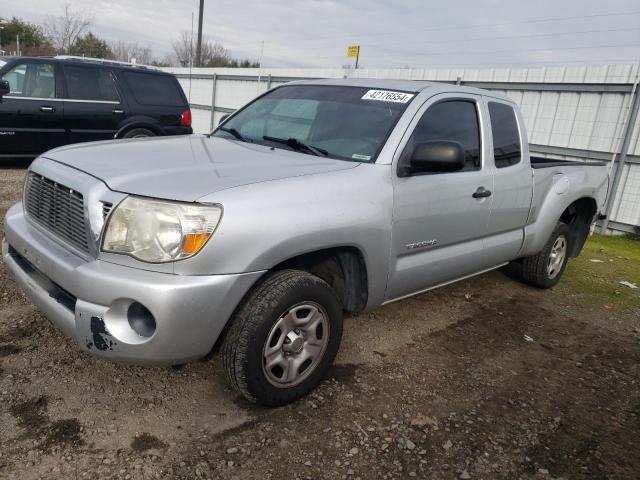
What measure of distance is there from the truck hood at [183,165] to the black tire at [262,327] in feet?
1.79

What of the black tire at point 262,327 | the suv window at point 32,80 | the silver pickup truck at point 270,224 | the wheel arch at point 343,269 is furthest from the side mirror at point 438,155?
the suv window at point 32,80

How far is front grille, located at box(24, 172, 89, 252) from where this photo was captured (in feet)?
8.32

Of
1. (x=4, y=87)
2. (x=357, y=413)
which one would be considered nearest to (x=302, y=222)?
(x=357, y=413)

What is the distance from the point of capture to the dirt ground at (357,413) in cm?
240

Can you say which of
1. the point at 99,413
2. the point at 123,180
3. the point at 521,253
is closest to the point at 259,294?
the point at 123,180

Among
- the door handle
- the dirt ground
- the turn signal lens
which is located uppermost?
the door handle

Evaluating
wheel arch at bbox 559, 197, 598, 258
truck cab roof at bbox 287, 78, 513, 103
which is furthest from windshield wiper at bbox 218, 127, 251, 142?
wheel arch at bbox 559, 197, 598, 258

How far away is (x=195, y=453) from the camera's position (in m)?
2.43

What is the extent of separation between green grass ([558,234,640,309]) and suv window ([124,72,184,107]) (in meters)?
6.83

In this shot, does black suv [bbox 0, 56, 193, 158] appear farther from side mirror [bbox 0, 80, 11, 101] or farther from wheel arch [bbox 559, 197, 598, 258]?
wheel arch [bbox 559, 197, 598, 258]

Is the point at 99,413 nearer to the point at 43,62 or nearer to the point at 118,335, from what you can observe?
the point at 118,335

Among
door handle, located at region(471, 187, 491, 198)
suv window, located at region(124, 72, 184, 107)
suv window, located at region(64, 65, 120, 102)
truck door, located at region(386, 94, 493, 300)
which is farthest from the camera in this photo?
suv window, located at region(124, 72, 184, 107)

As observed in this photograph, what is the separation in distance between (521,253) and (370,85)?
6.90ft

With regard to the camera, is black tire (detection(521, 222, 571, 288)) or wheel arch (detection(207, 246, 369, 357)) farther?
black tire (detection(521, 222, 571, 288))
